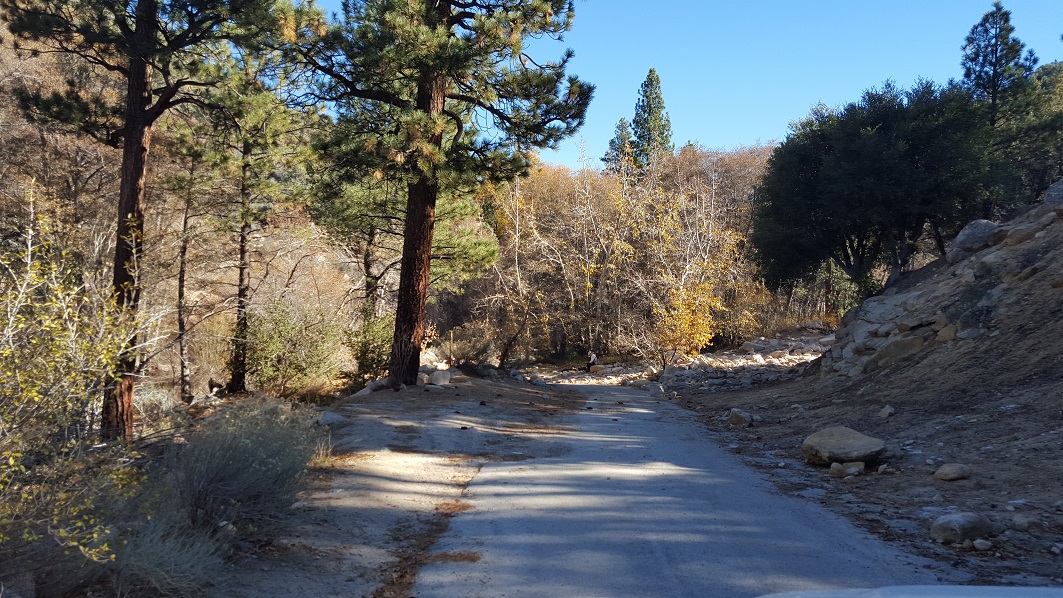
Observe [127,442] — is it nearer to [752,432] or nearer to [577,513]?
[577,513]

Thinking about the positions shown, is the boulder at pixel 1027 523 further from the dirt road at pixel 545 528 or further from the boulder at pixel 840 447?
the boulder at pixel 840 447

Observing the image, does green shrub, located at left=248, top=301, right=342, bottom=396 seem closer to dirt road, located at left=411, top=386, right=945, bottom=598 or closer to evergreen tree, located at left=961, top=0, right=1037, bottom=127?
dirt road, located at left=411, top=386, right=945, bottom=598

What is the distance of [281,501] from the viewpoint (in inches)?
214

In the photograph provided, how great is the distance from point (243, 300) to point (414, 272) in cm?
702

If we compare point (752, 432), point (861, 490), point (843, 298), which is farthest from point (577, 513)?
point (843, 298)

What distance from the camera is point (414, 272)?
47.0 ft

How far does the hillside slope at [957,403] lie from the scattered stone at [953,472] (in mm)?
73

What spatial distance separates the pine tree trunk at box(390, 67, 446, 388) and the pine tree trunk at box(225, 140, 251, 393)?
584 cm

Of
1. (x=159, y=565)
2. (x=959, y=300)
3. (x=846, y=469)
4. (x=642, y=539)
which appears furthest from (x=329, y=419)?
(x=959, y=300)

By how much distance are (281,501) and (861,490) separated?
582 centimetres

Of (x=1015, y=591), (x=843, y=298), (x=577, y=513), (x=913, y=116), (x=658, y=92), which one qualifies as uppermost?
(x=658, y=92)

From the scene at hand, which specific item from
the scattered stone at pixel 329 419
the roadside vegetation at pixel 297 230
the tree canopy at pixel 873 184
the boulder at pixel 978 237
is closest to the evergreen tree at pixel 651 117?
the roadside vegetation at pixel 297 230

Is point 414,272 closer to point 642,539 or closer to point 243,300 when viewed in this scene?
point 243,300

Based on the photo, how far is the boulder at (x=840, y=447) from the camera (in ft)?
26.7
